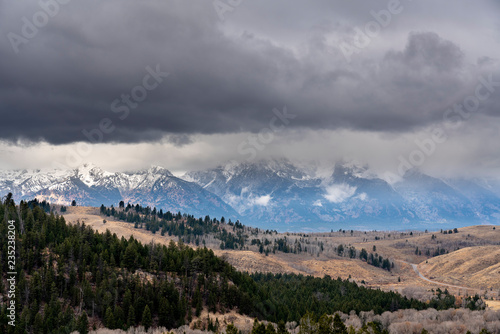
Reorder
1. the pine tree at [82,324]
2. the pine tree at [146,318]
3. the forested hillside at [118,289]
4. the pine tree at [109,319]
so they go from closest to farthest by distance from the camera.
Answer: the pine tree at [82,324], the pine tree at [109,319], the forested hillside at [118,289], the pine tree at [146,318]

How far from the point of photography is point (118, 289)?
12381cm

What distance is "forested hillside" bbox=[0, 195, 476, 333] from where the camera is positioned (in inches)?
4313

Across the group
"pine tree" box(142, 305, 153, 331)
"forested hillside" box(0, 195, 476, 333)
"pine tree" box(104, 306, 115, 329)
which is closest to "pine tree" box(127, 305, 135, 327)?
"forested hillside" box(0, 195, 476, 333)

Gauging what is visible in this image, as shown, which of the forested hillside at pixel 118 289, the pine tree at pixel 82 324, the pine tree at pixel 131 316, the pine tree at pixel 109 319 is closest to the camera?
the pine tree at pixel 82 324

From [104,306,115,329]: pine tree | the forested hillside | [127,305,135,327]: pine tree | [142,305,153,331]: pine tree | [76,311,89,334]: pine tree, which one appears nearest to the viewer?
[76,311,89,334]: pine tree

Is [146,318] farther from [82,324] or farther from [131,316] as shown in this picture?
[82,324]

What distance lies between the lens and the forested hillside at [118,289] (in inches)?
4313

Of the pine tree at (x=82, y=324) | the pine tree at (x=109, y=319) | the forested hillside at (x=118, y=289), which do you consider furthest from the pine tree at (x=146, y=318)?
the pine tree at (x=82, y=324)

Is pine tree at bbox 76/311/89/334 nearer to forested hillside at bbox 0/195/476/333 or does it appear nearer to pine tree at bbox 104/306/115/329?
forested hillside at bbox 0/195/476/333

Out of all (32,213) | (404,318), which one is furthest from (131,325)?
(404,318)

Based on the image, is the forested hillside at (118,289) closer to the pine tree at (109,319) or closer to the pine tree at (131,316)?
the pine tree at (131,316)

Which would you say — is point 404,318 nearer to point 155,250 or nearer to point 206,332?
point 206,332

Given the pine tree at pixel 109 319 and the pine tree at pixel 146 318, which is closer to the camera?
the pine tree at pixel 109 319

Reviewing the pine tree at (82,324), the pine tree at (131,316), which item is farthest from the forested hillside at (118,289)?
the pine tree at (82,324)
